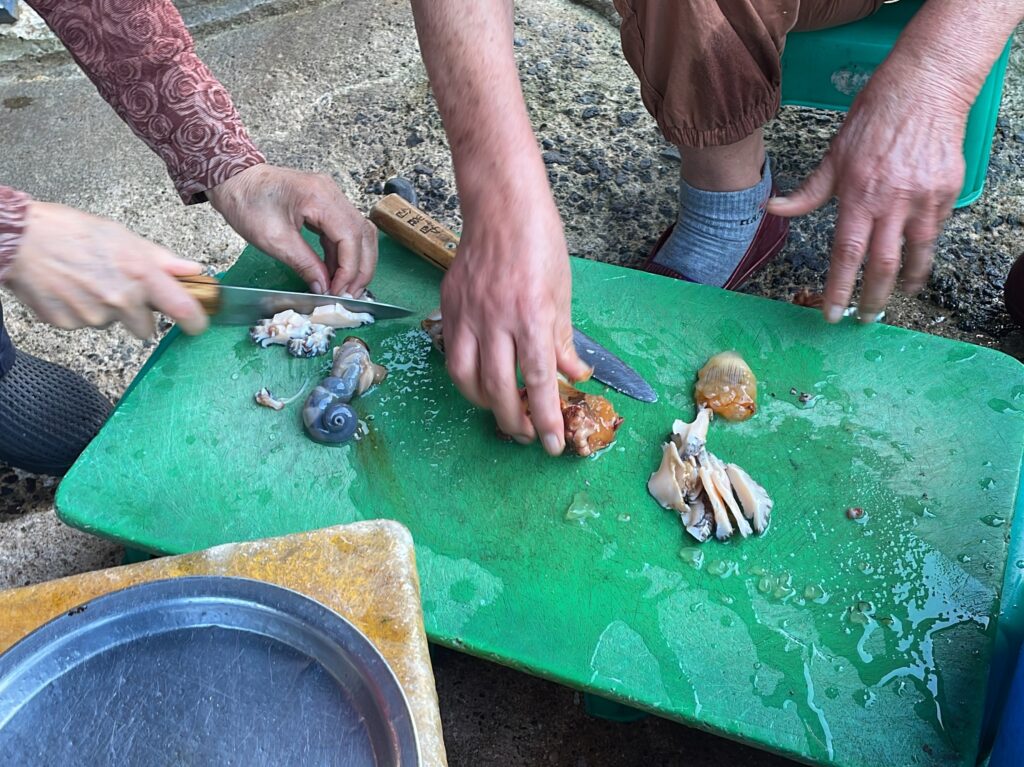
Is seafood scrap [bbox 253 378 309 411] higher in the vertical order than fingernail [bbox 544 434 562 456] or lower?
lower

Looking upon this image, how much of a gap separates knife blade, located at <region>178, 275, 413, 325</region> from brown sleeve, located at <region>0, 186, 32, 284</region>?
0.30 metres

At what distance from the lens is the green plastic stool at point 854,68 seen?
2.03 meters

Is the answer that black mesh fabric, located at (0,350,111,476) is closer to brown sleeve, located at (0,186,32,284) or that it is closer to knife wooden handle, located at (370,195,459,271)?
brown sleeve, located at (0,186,32,284)

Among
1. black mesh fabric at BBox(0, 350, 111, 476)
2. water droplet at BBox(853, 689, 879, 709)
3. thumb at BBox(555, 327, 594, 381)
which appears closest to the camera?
water droplet at BBox(853, 689, 879, 709)

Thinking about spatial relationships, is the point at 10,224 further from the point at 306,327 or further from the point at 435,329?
the point at 435,329

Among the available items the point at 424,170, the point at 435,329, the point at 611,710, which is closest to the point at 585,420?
the point at 435,329

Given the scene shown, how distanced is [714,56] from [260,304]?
1.09 metres

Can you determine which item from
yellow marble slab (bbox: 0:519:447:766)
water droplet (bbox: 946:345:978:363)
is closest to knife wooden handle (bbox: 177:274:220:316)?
yellow marble slab (bbox: 0:519:447:766)

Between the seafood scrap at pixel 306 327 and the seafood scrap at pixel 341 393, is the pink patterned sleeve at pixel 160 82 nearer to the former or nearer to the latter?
the seafood scrap at pixel 306 327

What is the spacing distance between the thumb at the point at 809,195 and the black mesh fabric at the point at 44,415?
64.4 inches

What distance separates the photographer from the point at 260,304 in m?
1.62

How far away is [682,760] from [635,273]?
0.99 metres

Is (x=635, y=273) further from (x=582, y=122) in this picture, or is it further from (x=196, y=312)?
(x=582, y=122)

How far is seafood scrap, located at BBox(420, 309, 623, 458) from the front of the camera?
4.67ft
